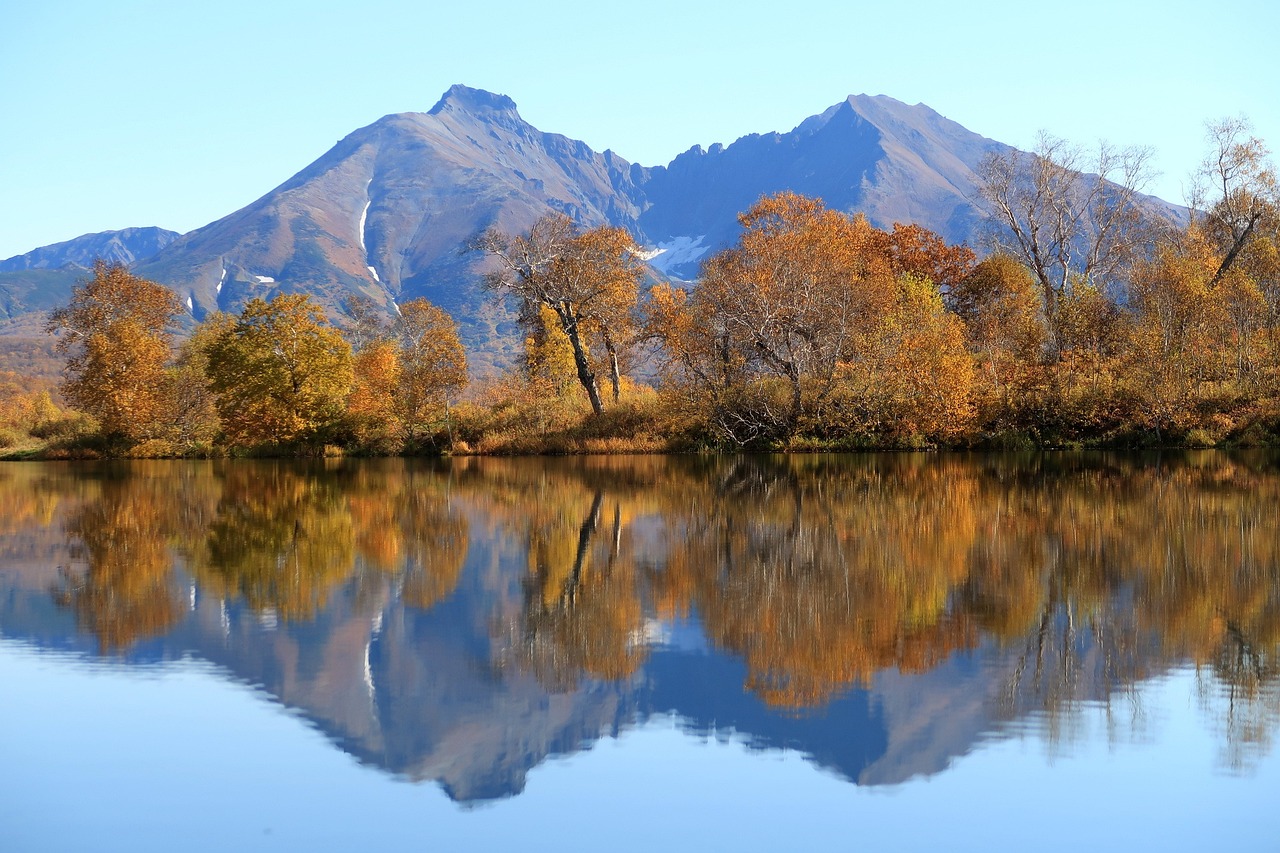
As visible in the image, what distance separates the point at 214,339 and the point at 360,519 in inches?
1350

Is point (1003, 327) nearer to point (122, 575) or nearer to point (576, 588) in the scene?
point (576, 588)

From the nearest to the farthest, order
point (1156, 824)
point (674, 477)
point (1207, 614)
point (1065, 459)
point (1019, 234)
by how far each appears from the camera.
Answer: point (1156, 824) → point (1207, 614) → point (674, 477) → point (1065, 459) → point (1019, 234)

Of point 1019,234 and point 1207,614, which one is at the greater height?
point 1019,234

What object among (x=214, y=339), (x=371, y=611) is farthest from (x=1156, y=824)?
(x=214, y=339)

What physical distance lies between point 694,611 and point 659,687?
2765mm

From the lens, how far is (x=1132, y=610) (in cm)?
1061

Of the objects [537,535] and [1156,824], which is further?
[537,535]

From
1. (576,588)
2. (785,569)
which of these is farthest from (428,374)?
(785,569)

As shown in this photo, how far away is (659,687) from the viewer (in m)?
8.52

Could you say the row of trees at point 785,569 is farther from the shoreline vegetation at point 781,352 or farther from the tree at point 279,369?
the tree at point 279,369

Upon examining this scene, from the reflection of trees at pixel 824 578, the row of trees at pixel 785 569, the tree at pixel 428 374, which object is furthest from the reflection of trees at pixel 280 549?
the tree at pixel 428 374

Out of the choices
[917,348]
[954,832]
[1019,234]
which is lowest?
[954,832]

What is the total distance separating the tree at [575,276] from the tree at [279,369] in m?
8.79

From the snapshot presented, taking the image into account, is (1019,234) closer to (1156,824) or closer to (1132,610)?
(1132,610)
